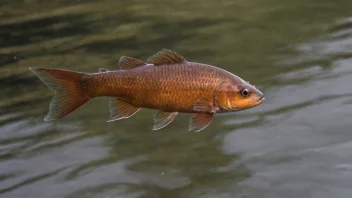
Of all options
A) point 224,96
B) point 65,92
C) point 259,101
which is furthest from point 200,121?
point 65,92

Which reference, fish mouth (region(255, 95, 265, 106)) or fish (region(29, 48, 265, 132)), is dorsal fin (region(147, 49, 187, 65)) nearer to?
fish (region(29, 48, 265, 132))

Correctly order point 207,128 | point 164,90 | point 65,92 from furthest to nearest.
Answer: point 207,128 < point 65,92 < point 164,90

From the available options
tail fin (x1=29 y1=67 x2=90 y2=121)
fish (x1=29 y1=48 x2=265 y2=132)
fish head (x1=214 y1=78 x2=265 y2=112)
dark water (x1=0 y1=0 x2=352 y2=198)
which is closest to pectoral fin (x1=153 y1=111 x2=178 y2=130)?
fish (x1=29 y1=48 x2=265 y2=132)

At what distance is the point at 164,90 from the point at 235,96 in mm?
310

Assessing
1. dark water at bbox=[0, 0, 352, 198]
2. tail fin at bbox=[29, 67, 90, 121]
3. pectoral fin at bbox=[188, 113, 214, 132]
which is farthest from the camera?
dark water at bbox=[0, 0, 352, 198]

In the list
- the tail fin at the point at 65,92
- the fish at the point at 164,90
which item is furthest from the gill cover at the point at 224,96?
the tail fin at the point at 65,92

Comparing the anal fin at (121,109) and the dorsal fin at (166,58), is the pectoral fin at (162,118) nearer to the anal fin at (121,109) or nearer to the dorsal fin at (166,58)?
the anal fin at (121,109)

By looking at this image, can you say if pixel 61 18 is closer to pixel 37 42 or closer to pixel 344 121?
pixel 37 42

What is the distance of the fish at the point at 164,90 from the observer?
265 centimetres

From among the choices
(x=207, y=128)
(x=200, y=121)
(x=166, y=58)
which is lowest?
(x=207, y=128)

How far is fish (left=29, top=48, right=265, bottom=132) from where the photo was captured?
2654 mm

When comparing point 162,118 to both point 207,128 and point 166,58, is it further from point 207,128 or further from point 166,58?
point 207,128

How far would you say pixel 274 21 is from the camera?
793cm

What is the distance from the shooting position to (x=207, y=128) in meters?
5.34
